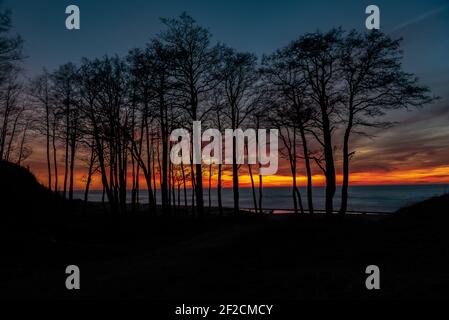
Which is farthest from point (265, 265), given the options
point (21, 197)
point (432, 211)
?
point (21, 197)

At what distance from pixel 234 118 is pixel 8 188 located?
17197mm

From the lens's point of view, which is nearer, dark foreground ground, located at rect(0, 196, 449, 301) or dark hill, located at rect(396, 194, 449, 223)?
dark foreground ground, located at rect(0, 196, 449, 301)

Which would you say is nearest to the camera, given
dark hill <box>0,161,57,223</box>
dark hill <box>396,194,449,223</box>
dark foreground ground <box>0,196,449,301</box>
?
dark foreground ground <box>0,196,449,301</box>

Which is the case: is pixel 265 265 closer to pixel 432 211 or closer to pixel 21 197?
pixel 432 211

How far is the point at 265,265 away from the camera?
10109 mm

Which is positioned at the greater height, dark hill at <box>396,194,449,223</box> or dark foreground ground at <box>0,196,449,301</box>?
dark hill at <box>396,194,449,223</box>

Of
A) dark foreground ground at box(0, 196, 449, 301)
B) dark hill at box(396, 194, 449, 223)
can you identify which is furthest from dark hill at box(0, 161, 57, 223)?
dark hill at box(396, 194, 449, 223)

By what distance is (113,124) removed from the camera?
23.4 meters

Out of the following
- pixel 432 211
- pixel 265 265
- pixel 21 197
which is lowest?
pixel 265 265

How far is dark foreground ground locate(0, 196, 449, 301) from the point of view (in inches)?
289

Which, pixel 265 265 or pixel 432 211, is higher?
pixel 432 211

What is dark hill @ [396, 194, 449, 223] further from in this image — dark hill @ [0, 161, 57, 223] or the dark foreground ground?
dark hill @ [0, 161, 57, 223]

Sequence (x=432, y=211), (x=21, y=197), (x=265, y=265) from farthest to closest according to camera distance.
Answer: (x=21, y=197)
(x=432, y=211)
(x=265, y=265)
